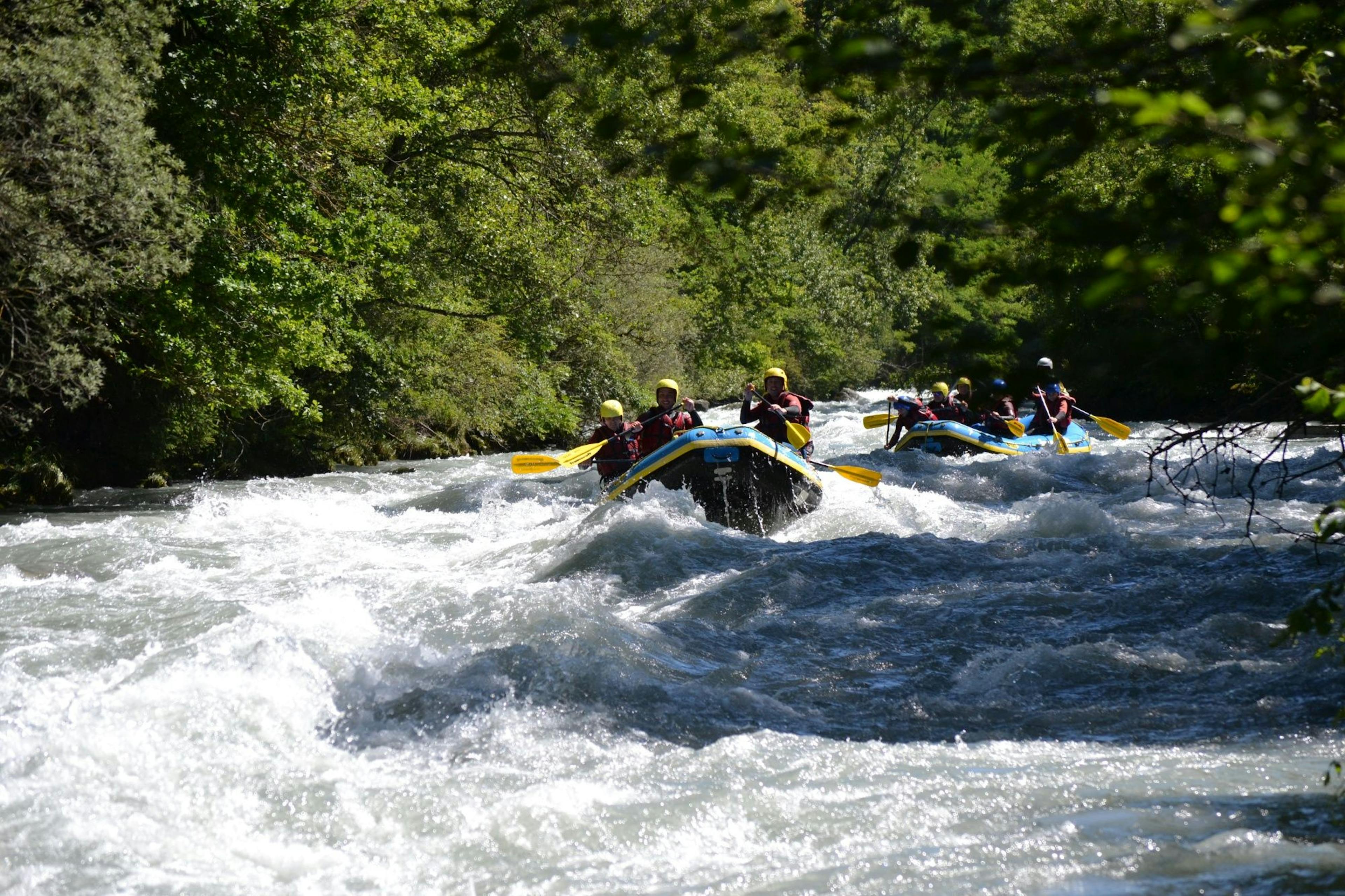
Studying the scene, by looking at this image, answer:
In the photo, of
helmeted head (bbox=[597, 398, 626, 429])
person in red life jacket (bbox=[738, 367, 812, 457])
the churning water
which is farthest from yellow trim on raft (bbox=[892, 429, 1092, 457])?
the churning water

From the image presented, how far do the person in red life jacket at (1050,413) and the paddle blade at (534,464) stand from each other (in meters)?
7.26

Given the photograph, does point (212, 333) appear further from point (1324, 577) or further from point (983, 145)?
point (983, 145)

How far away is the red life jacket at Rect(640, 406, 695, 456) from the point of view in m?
11.9

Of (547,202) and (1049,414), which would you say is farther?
(547,202)

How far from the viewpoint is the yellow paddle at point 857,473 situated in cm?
1180

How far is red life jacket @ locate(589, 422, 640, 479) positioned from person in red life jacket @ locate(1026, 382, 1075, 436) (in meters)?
6.68

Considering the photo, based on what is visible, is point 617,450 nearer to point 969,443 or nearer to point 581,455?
point 581,455

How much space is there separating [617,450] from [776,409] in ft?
5.13

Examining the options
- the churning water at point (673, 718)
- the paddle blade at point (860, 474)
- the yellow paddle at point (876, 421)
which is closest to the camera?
the churning water at point (673, 718)

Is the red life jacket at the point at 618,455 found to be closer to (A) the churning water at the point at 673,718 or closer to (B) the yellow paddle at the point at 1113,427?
(A) the churning water at the point at 673,718

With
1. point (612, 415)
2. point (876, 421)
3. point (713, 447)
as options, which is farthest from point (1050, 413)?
point (713, 447)

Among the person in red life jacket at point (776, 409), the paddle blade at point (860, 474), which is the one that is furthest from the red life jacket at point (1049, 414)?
the paddle blade at point (860, 474)

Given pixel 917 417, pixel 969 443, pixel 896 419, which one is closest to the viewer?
pixel 969 443

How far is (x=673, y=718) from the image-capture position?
17.1 ft
